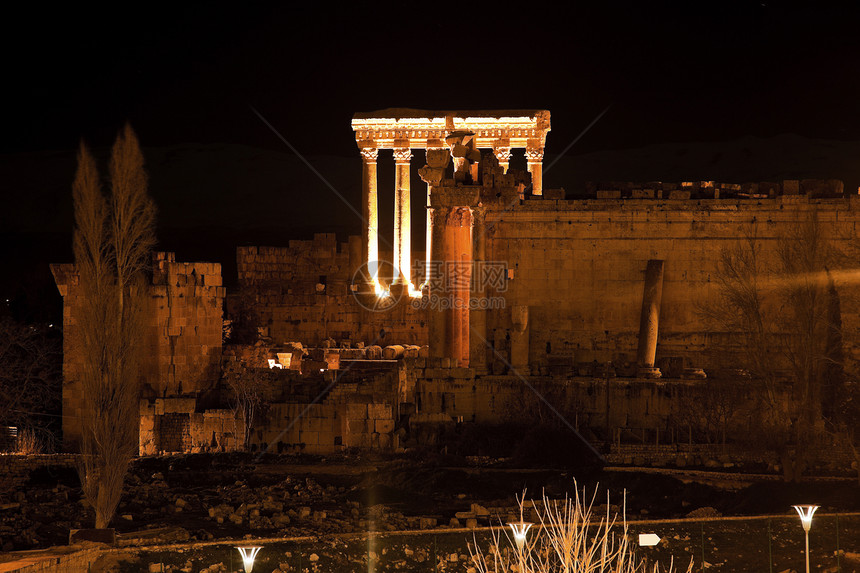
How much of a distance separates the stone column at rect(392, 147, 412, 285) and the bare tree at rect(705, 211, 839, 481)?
1387 cm

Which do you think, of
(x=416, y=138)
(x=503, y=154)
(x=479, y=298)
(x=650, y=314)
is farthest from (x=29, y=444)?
(x=503, y=154)

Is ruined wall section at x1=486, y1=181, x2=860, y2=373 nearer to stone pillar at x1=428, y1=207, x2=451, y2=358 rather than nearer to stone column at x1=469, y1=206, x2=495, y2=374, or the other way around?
stone column at x1=469, y1=206, x2=495, y2=374

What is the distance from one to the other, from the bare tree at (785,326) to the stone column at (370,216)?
13.9 meters

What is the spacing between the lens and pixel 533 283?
31.3 meters

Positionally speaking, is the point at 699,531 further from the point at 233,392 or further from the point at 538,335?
the point at 233,392

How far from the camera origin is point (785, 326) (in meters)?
29.7

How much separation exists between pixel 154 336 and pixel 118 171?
816 centimetres

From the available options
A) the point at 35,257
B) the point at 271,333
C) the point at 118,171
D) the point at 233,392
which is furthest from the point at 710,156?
the point at 118,171

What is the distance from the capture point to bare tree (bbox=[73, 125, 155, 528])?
23.1 metres

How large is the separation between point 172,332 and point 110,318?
9.25 m

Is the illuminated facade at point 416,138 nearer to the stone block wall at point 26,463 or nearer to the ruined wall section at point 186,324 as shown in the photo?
the ruined wall section at point 186,324

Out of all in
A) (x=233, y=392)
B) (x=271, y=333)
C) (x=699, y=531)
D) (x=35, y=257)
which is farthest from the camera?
(x=35, y=257)

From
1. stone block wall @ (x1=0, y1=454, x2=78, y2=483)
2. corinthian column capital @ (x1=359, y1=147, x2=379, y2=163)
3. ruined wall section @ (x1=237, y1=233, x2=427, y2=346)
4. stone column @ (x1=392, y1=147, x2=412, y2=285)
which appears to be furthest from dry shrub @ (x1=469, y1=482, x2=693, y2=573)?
corinthian column capital @ (x1=359, y1=147, x2=379, y2=163)

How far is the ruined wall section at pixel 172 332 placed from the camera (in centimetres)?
3219
